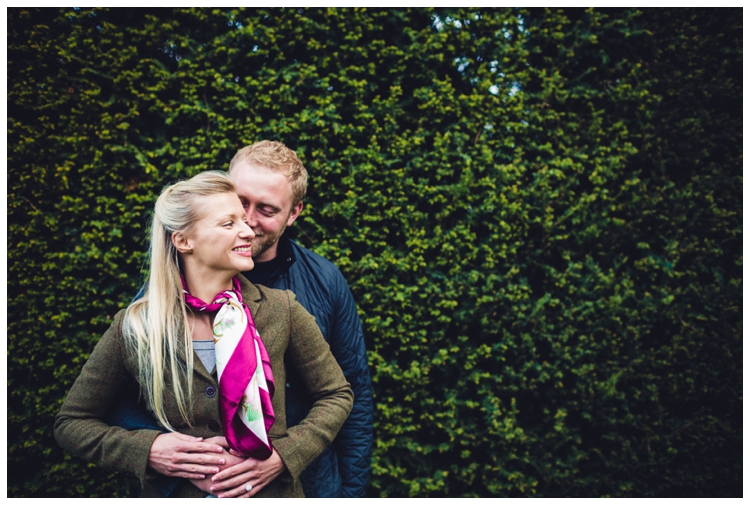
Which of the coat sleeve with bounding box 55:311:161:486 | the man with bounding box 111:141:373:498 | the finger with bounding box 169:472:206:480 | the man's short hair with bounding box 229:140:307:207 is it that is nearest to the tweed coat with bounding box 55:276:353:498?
the coat sleeve with bounding box 55:311:161:486

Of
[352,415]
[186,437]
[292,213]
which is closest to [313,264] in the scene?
[292,213]

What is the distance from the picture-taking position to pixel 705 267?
3.34 metres

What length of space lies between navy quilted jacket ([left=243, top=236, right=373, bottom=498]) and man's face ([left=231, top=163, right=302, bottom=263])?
0.15m

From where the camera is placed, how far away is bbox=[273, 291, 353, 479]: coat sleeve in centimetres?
176

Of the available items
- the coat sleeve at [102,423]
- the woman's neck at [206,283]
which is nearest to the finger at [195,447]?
the coat sleeve at [102,423]

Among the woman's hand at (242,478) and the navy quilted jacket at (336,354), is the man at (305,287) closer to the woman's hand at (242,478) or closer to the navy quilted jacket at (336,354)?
the navy quilted jacket at (336,354)

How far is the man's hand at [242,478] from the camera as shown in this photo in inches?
64.3

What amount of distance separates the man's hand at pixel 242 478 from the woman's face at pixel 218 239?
73cm

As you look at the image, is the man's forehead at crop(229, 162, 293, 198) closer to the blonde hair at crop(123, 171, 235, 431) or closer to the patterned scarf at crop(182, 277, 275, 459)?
the blonde hair at crop(123, 171, 235, 431)

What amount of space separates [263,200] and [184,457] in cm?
111

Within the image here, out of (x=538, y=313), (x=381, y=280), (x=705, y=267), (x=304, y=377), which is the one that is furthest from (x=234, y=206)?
(x=705, y=267)

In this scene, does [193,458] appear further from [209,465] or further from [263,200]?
[263,200]

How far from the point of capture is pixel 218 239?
1.75 meters

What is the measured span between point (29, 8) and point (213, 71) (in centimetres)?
124
